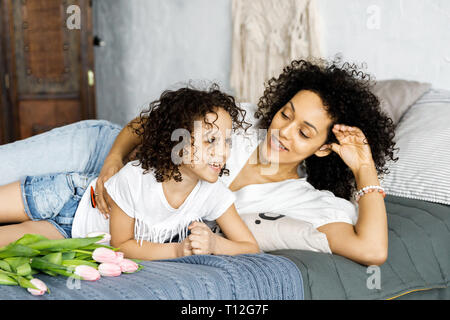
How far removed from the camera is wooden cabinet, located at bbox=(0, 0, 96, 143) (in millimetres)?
3445

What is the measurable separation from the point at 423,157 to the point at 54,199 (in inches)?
51.2

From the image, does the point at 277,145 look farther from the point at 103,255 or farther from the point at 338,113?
the point at 103,255

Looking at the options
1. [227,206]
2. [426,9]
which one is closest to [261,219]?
[227,206]

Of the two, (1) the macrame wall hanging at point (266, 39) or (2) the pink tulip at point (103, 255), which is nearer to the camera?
(2) the pink tulip at point (103, 255)

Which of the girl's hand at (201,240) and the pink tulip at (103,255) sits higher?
the pink tulip at (103,255)

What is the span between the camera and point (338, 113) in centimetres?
154

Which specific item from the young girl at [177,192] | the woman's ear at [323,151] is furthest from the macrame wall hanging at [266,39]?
the young girl at [177,192]

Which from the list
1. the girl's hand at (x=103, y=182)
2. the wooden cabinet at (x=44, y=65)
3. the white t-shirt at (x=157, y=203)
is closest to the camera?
the white t-shirt at (x=157, y=203)

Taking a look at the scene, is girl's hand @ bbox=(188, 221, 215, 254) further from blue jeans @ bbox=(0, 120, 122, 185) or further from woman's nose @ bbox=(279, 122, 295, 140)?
blue jeans @ bbox=(0, 120, 122, 185)

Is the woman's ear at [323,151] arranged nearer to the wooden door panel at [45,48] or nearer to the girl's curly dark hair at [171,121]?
the girl's curly dark hair at [171,121]

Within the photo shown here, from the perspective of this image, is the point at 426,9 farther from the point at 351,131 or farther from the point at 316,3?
the point at 351,131

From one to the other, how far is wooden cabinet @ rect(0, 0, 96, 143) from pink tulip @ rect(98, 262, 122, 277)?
8.61 feet

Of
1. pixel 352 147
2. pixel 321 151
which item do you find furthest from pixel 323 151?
pixel 352 147

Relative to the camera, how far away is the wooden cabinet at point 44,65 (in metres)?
3.45
